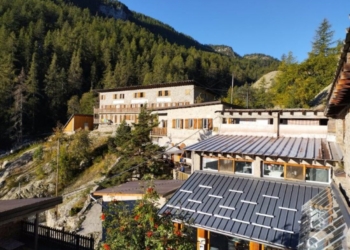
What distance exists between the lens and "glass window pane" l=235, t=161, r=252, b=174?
498 inches

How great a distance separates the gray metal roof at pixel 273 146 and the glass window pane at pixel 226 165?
65 centimetres

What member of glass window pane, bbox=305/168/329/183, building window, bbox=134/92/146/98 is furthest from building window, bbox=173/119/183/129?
glass window pane, bbox=305/168/329/183

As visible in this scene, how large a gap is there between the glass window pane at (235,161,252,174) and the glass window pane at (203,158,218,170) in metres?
1.14

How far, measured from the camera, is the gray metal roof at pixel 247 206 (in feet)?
29.7

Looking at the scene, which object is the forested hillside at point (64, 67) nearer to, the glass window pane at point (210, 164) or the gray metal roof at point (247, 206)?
the glass window pane at point (210, 164)

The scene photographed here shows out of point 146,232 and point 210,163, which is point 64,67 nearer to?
point 210,163

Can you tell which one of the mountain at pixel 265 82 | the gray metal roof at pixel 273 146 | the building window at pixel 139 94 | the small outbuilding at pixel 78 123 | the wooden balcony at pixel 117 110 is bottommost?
the gray metal roof at pixel 273 146

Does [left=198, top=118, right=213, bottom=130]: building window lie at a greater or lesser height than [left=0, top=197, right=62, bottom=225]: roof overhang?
greater

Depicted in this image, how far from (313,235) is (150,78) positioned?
64.7m

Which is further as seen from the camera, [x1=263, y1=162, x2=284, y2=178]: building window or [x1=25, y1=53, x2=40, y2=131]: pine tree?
[x1=25, y1=53, x2=40, y2=131]: pine tree

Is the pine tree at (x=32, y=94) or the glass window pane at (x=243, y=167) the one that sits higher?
the pine tree at (x=32, y=94)

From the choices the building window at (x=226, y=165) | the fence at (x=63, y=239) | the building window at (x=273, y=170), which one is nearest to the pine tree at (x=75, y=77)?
the fence at (x=63, y=239)

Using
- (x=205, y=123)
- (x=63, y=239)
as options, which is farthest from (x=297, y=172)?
(x=205, y=123)

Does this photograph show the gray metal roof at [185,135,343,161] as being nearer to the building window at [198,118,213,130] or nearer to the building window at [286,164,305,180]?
the building window at [286,164,305,180]
